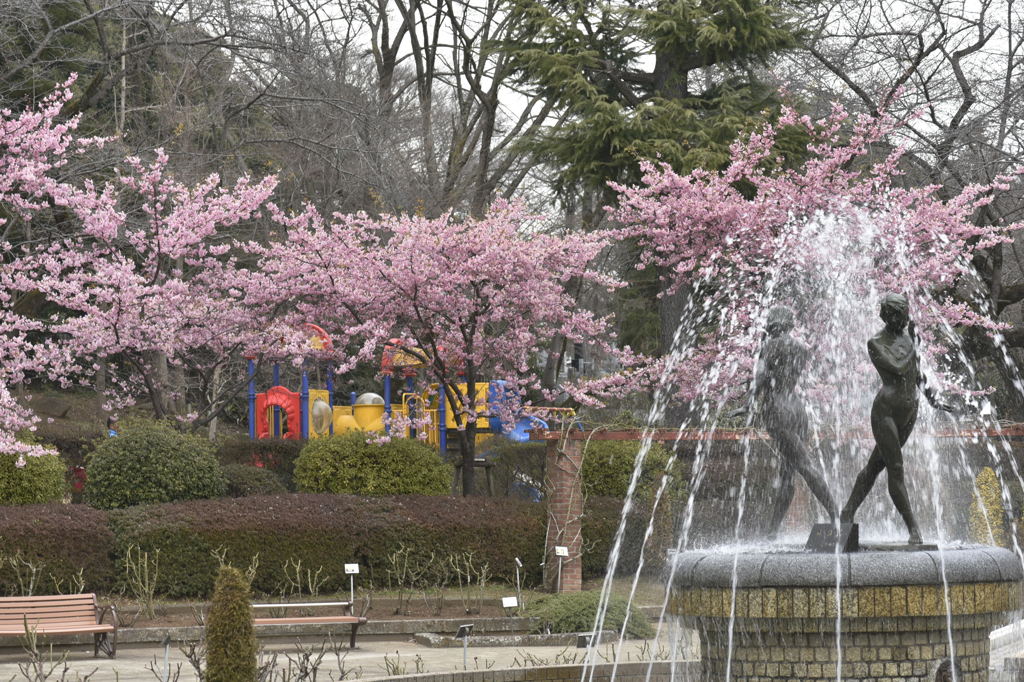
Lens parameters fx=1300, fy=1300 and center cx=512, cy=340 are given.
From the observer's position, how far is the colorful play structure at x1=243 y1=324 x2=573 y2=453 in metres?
20.7

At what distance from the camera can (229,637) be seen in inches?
338

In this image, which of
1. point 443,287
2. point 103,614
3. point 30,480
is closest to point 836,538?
point 103,614

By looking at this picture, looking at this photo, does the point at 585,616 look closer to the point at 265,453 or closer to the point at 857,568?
the point at 857,568

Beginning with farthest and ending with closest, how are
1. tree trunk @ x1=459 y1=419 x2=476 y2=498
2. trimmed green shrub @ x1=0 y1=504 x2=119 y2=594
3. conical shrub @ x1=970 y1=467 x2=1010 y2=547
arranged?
Answer: 1. tree trunk @ x1=459 y1=419 x2=476 y2=498
2. conical shrub @ x1=970 y1=467 x2=1010 y2=547
3. trimmed green shrub @ x1=0 y1=504 x2=119 y2=594

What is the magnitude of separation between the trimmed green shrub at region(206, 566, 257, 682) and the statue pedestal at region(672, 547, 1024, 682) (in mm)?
3121

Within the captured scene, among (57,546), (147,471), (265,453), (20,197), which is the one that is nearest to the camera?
(57,546)

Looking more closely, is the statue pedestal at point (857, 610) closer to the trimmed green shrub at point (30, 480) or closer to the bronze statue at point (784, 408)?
the bronze statue at point (784, 408)

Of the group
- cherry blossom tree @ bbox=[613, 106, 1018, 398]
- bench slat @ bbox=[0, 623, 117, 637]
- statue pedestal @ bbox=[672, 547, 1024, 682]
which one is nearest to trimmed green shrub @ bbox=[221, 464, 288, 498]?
bench slat @ bbox=[0, 623, 117, 637]

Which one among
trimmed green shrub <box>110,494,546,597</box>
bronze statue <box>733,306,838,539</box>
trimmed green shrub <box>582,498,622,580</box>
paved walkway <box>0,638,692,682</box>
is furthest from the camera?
trimmed green shrub <box>582,498,622,580</box>

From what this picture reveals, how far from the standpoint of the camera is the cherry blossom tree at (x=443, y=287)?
63.5 ft

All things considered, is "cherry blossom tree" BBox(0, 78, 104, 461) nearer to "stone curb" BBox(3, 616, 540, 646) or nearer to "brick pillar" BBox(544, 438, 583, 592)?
"stone curb" BBox(3, 616, 540, 646)

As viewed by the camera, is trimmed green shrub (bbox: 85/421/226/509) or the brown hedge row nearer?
the brown hedge row

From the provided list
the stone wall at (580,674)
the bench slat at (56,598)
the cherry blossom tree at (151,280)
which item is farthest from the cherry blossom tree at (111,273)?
the stone wall at (580,674)

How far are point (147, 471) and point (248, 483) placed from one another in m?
2.12
